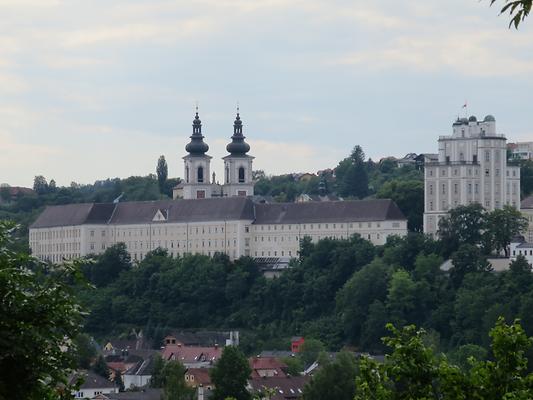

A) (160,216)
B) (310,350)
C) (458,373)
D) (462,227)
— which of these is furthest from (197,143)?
(458,373)

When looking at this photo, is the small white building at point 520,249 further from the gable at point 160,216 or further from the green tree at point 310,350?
the gable at point 160,216

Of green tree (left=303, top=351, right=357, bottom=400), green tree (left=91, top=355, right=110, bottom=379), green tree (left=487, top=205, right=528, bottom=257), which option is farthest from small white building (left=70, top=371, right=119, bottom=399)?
green tree (left=487, top=205, right=528, bottom=257)

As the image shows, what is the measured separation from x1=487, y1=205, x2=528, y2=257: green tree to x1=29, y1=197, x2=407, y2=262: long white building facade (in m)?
7.59

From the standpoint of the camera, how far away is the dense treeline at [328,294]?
319 feet

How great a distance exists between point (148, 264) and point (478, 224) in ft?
71.2

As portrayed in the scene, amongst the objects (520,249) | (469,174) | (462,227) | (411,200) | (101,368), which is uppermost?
(469,174)

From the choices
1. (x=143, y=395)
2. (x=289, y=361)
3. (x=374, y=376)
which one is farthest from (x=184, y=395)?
(x=374, y=376)

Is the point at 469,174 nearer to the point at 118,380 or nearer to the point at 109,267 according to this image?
the point at 109,267

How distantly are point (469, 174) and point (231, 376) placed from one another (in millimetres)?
40659

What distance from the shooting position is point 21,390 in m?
16.3

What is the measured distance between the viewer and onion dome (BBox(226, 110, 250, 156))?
13062 centimetres

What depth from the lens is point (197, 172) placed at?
132 m

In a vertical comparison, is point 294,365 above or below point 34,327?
below

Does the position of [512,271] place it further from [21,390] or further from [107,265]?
[21,390]
